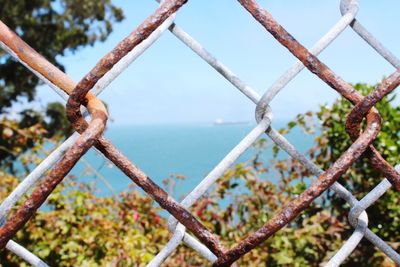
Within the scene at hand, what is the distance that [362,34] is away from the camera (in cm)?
73

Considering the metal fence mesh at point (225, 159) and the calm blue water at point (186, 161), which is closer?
the metal fence mesh at point (225, 159)

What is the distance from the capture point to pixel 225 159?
2.40ft

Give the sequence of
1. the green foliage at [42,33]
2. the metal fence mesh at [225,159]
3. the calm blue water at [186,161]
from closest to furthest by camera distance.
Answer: the metal fence mesh at [225,159], the calm blue water at [186,161], the green foliage at [42,33]

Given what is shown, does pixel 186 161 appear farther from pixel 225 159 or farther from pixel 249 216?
pixel 225 159

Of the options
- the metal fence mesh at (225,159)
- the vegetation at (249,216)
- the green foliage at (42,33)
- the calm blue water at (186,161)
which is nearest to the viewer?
the metal fence mesh at (225,159)

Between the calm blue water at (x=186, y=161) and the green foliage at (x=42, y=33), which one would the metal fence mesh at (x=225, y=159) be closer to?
the calm blue water at (x=186, y=161)

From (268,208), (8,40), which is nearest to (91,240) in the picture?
(268,208)

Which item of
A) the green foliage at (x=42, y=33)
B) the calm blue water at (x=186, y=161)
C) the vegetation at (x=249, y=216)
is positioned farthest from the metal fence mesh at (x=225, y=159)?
the green foliage at (x=42, y=33)

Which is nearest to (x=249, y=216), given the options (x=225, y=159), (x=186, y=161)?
(x=225, y=159)

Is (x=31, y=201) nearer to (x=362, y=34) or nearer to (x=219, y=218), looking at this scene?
(x=362, y=34)

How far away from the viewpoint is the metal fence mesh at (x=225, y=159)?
617 mm

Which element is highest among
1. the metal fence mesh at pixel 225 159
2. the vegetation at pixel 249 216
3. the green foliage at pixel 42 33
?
the metal fence mesh at pixel 225 159

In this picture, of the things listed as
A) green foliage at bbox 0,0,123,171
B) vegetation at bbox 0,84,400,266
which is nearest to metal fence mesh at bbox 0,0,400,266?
vegetation at bbox 0,84,400,266

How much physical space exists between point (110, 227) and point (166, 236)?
1.01 ft
